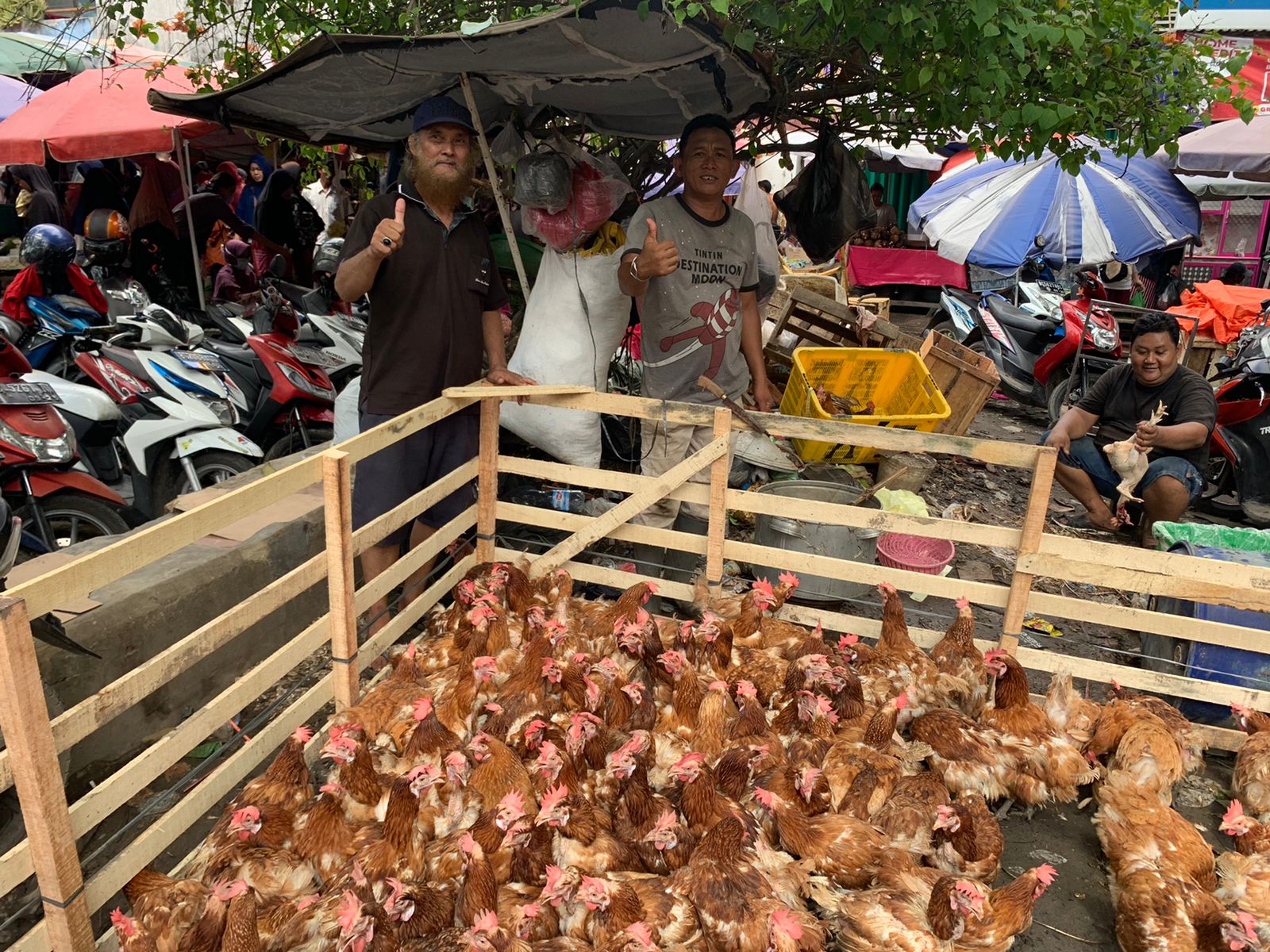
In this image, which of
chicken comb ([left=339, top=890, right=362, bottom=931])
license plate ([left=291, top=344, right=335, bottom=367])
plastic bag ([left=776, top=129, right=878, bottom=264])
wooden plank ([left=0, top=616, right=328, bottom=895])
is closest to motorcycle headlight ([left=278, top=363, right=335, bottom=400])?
license plate ([left=291, top=344, right=335, bottom=367])

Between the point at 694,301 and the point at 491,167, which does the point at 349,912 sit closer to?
the point at 694,301

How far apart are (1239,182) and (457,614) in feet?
46.1

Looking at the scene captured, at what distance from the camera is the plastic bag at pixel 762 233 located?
5.88 meters

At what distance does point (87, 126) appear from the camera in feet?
27.0

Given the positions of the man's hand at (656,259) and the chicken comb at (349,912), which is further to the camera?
the man's hand at (656,259)

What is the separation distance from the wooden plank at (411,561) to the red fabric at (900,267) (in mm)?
13839

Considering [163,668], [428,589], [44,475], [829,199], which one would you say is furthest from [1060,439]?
[44,475]

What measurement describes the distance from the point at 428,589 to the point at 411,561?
0.41m

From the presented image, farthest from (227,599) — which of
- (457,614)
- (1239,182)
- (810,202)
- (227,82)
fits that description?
(1239,182)

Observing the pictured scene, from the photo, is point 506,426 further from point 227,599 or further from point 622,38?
point 622,38

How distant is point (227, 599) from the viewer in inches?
158

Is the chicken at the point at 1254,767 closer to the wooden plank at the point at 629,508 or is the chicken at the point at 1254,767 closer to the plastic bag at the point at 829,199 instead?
the wooden plank at the point at 629,508

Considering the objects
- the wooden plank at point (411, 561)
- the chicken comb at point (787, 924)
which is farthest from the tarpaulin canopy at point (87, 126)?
the chicken comb at point (787, 924)

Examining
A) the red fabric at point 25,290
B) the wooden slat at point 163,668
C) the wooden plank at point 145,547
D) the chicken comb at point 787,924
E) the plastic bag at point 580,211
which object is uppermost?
the plastic bag at point 580,211
